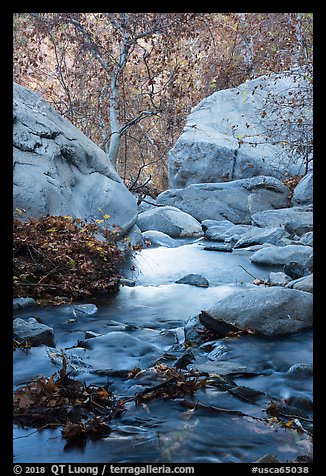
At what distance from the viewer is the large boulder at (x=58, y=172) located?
741cm

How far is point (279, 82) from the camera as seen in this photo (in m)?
17.4

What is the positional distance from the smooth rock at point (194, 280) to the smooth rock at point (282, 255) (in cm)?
160

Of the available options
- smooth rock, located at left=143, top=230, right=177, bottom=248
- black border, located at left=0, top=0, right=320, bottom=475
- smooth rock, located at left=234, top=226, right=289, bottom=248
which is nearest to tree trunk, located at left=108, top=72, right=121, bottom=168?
smooth rock, located at left=143, top=230, right=177, bottom=248

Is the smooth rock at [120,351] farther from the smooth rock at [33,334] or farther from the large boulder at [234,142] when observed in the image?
the large boulder at [234,142]

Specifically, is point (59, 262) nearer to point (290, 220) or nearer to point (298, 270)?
point (298, 270)

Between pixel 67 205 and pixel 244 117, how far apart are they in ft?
38.1

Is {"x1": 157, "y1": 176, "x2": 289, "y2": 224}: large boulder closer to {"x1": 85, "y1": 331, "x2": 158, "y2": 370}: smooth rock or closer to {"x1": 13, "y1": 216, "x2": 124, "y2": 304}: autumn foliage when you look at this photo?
{"x1": 13, "y1": 216, "x2": 124, "y2": 304}: autumn foliage

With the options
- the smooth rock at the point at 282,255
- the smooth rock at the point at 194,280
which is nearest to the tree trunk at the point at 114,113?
the smooth rock at the point at 282,255

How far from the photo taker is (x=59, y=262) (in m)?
6.11

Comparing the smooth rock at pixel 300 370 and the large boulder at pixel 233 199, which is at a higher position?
the large boulder at pixel 233 199

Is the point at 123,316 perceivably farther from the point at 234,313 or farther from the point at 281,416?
the point at 281,416
